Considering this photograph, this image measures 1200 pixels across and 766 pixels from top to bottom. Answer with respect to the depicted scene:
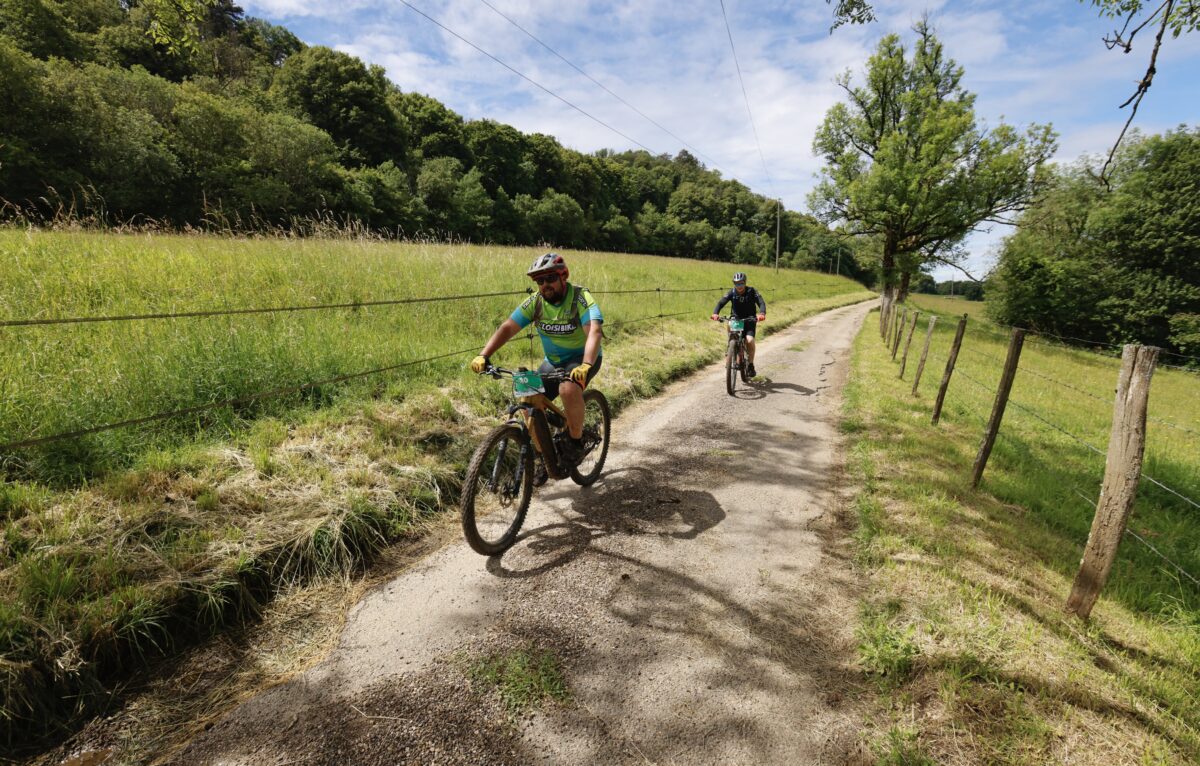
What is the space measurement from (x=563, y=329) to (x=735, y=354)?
5080 millimetres

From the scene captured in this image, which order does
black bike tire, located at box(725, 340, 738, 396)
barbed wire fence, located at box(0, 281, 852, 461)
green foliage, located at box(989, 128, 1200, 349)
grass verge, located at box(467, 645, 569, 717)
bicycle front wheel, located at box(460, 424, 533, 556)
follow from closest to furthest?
grass verge, located at box(467, 645, 569, 717) → barbed wire fence, located at box(0, 281, 852, 461) → bicycle front wheel, located at box(460, 424, 533, 556) → black bike tire, located at box(725, 340, 738, 396) → green foliage, located at box(989, 128, 1200, 349)

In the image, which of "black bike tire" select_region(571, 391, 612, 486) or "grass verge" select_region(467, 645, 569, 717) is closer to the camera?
"grass verge" select_region(467, 645, 569, 717)

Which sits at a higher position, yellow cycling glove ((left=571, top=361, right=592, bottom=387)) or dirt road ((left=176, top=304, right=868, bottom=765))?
yellow cycling glove ((left=571, top=361, right=592, bottom=387))

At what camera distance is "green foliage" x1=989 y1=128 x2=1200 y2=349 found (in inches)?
953

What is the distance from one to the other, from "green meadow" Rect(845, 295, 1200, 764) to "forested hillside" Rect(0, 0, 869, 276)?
26.8 ft

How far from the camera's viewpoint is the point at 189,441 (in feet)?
12.0

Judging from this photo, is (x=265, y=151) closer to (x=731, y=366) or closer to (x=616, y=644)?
(x=731, y=366)

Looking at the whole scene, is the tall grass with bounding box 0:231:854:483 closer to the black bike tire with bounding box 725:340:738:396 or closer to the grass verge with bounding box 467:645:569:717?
the grass verge with bounding box 467:645:569:717

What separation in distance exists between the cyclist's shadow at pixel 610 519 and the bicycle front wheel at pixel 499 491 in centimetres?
16

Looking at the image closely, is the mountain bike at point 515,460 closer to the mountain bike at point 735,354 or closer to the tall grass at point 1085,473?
the tall grass at point 1085,473

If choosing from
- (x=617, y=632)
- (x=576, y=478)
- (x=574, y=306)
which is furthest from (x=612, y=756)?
(x=574, y=306)

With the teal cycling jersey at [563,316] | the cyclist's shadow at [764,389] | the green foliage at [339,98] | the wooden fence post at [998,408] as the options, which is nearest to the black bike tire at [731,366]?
the cyclist's shadow at [764,389]

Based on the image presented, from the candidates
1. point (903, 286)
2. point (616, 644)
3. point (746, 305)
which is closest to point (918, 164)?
point (903, 286)

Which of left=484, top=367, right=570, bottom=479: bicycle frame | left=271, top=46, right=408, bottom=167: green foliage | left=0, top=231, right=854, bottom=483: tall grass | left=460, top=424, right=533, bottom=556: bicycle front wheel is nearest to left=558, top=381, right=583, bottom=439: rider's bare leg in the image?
left=484, top=367, right=570, bottom=479: bicycle frame
